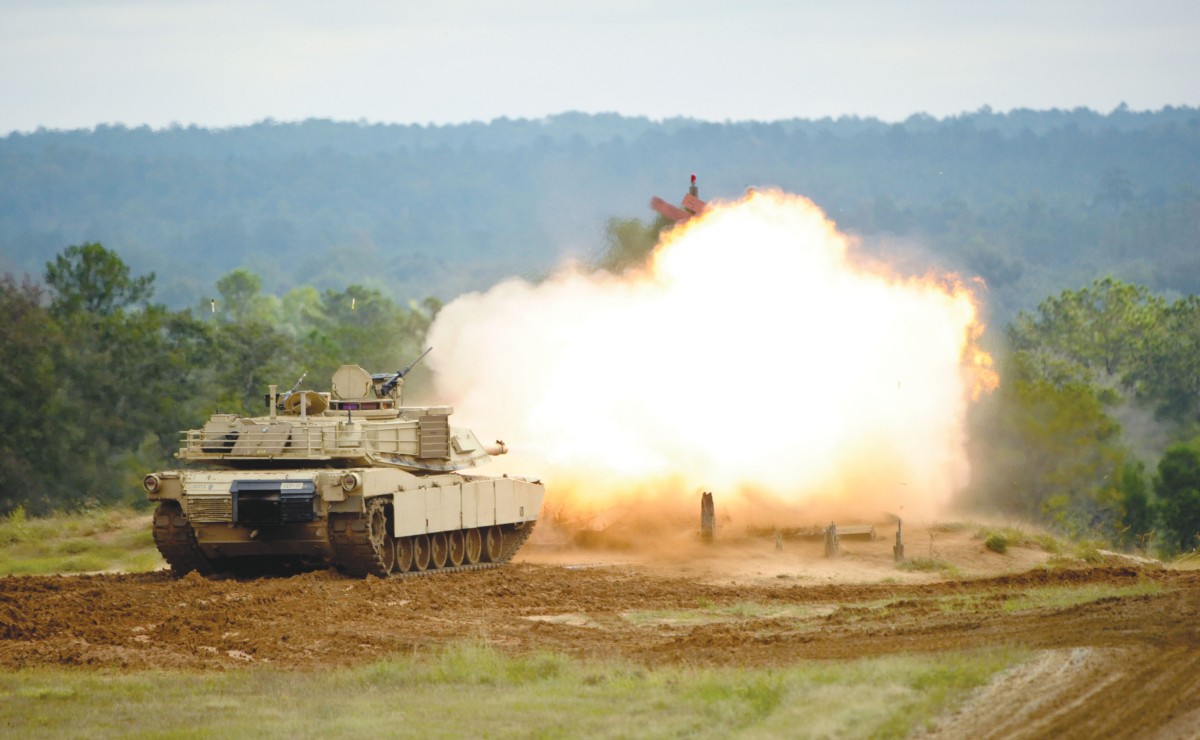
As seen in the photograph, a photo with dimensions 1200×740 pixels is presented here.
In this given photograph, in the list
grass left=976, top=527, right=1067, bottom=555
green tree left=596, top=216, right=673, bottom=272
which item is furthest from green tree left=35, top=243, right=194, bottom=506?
grass left=976, top=527, right=1067, bottom=555

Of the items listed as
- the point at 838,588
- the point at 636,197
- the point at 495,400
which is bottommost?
the point at 838,588

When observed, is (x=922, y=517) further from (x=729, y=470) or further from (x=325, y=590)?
(x=325, y=590)

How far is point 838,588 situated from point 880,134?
17012 centimetres

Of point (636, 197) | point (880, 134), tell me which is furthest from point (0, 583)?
point (880, 134)

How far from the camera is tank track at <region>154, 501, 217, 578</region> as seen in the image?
26.0 metres

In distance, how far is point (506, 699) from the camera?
54.9ft

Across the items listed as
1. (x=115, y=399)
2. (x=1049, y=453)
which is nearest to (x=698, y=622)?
(x=1049, y=453)

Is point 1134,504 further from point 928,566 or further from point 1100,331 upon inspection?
point 928,566

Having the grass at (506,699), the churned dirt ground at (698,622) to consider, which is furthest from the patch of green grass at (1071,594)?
the grass at (506,699)

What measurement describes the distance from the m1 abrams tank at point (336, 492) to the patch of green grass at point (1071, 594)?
867 cm

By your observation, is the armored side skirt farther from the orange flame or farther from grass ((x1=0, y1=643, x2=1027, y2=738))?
the orange flame

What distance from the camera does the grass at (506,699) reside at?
50.0 ft

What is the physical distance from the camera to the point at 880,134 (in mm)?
191625

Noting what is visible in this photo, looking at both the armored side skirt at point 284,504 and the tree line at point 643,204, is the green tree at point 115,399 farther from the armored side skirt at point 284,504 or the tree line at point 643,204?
the tree line at point 643,204
